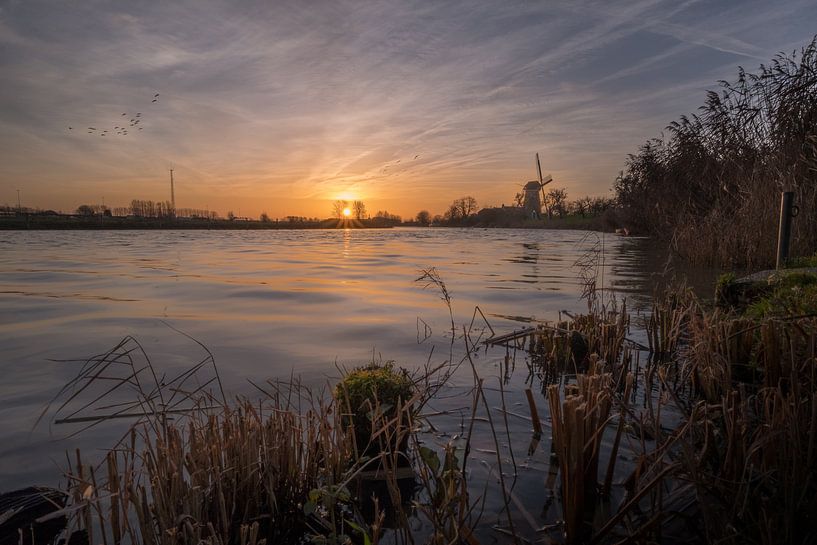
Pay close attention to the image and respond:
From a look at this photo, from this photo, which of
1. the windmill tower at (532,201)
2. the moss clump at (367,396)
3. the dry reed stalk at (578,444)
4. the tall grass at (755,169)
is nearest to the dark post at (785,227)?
the tall grass at (755,169)

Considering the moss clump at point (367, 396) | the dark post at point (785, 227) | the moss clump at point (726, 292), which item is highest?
the dark post at point (785, 227)

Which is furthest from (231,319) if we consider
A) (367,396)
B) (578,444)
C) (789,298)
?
(789,298)

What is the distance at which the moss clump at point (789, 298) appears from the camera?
192 inches

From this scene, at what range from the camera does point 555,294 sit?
11.5m

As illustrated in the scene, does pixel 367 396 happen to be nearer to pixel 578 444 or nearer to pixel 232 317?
pixel 578 444

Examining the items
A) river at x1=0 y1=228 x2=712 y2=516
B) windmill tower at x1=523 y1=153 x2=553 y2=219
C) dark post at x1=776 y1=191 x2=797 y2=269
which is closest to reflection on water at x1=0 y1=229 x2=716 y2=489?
river at x1=0 y1=228 x2=712 y2=516

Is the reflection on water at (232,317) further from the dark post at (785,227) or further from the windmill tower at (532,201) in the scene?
the windmill tower at (532,201)

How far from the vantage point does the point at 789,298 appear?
5.41 m

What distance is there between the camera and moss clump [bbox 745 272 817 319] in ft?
16.0

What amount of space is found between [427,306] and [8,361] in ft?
23.4

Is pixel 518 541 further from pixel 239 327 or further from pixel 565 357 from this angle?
pixel 239 327

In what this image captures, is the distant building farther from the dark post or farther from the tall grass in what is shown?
the dark post

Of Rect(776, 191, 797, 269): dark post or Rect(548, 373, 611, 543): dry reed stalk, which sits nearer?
Rect(548, 373, 611, 543): dry reed stalk

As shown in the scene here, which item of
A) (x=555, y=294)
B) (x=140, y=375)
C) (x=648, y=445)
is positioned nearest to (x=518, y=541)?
(x=648, y=445)
